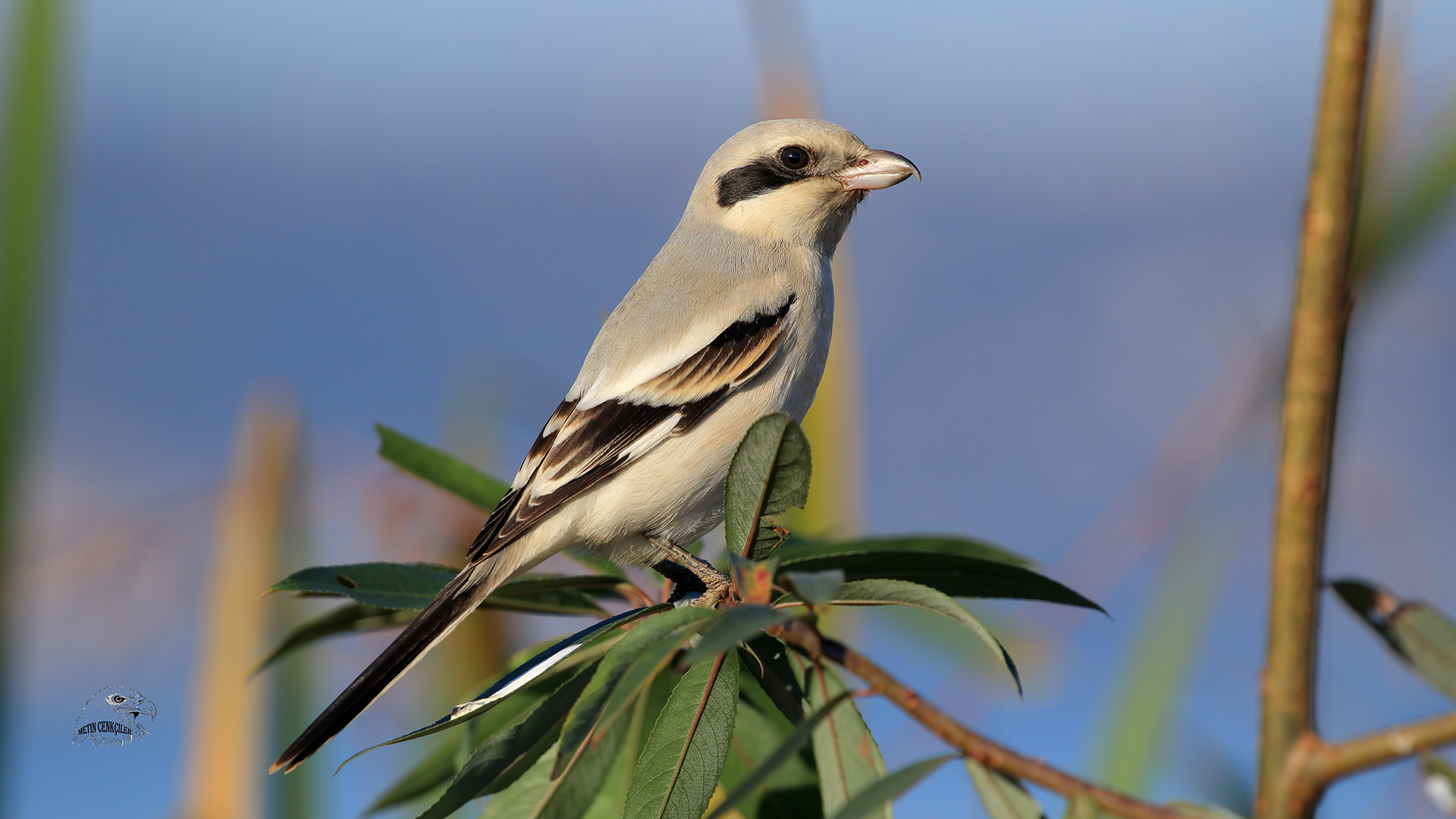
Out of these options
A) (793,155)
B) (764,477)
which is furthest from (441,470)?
(793,155)

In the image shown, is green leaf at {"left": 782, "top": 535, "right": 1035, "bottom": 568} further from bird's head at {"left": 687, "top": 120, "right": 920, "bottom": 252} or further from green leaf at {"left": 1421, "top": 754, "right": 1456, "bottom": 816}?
bird's head at {"left": 687, "top": 120, "right": 920, "bottom": 252}

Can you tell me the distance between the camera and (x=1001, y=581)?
1636 millimetres

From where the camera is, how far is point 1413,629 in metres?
1.25

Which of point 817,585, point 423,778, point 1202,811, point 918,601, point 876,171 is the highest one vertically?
point 876,171

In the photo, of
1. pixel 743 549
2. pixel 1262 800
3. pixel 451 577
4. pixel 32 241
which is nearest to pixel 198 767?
pixel 451 577

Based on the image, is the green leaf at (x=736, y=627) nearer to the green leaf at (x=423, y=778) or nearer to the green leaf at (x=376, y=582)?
the green leaf at (x=376, y=582)

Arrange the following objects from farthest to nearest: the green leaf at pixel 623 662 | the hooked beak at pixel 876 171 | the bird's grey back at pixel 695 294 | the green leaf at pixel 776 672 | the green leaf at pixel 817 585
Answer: the hooked beak at pixel 876 171
the bird's grey back at pixel 695 294
the green leaf at pixel 776 672
the green leaf at pixel 623 662
the green leaf at pixel 817 585

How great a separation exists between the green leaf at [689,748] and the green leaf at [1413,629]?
80 centimetres

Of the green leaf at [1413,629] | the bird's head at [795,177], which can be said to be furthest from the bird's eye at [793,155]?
A: the green leaf at [1413,629]

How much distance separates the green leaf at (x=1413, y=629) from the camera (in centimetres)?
121

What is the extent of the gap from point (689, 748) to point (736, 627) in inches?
15.7

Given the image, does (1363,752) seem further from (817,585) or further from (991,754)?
(817,585)

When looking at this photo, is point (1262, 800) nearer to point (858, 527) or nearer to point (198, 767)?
point (858, 527)

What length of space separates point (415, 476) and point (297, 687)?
75cm
